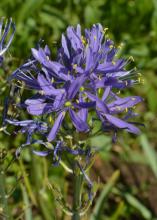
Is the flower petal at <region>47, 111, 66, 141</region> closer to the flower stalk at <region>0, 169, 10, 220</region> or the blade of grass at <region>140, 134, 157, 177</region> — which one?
the flower stalk at <region>0, 169, 10, 220</region>

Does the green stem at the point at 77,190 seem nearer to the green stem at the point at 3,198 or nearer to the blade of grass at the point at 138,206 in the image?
the green stem at the point at 3,198

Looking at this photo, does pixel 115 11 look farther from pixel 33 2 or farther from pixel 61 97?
pixel 61 97

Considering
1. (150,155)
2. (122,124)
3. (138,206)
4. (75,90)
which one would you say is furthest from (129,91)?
(75,90)

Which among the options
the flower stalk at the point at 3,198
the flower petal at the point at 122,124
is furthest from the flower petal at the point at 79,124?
the flower stalk at the point at 3,198

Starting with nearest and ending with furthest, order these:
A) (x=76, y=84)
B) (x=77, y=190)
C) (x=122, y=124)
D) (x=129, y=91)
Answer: (x=76, y=84) < (x=122, y=124) < (x=77, y=190) < (x=129, y=91)

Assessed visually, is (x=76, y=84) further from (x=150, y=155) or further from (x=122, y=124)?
(x=150, y=155)

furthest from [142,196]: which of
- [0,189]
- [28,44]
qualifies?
[0,189]
